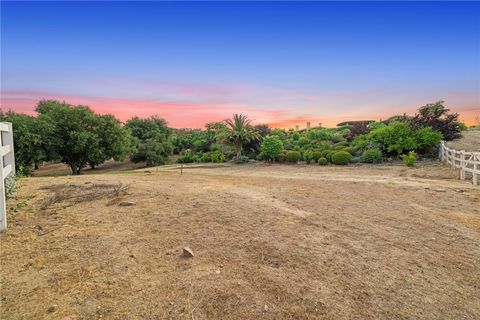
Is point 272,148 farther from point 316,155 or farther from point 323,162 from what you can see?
point 323,162

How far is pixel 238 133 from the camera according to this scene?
2041 centimetres

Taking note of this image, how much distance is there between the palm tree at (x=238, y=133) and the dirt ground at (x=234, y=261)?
1506 centimetres

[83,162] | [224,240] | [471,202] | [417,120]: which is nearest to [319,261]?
[224,240]

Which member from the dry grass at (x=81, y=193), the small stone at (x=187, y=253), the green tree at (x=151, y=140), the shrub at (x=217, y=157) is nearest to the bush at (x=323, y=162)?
the shrub at (x=217, y=157)

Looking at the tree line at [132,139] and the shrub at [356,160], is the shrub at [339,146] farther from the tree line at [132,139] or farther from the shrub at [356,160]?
the shrub at [356,160]

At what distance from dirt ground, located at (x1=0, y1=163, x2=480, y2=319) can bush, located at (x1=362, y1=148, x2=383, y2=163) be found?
37.9ft

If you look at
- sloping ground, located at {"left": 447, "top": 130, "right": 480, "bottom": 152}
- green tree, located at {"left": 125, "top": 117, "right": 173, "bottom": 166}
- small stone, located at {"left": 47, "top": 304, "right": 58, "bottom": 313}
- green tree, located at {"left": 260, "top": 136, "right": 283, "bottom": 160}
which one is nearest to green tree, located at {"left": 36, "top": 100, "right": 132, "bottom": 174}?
green tree, located at {"left": 125, "top": 117, "right": 173, "bottom": 166}

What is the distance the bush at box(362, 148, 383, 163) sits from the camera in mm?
16688

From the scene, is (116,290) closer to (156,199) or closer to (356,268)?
(356,268)

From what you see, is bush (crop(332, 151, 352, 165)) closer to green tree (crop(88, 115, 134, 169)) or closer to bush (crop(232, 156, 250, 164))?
bush (crop(232, 156, 250, 164))

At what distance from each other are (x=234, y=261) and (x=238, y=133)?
17563 millimetres

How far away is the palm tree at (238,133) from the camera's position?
2061 cm

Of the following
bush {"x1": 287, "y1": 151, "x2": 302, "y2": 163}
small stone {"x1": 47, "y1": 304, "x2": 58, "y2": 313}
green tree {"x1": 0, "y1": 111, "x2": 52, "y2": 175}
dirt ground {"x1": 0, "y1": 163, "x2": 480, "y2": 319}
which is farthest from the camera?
bush {"x1": 287, "y1": 151, "x2": 302, "y2": 163}

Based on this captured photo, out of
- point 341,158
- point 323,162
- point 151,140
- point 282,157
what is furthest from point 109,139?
point 341,158
